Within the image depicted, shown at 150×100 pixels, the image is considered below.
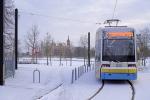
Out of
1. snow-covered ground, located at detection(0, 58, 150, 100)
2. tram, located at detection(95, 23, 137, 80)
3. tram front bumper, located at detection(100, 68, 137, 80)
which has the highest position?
tram, located at detection(95, 23, 137, 80)

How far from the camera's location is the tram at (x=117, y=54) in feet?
75.8

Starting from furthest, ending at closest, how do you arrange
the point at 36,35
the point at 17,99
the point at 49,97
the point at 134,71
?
the point at 36,35, the point at 134,71, the point at 49,97, the point at 17,99

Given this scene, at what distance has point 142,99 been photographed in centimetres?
1556

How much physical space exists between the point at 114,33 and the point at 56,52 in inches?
3035

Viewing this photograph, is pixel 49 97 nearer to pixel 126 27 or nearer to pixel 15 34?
pixel 126 27

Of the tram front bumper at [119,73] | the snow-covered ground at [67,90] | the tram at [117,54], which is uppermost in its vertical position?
the tram at [117,54]

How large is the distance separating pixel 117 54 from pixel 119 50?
306 millimetres

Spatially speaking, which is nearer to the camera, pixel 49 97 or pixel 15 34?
pixel 49 97

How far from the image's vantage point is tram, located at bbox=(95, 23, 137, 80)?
75.8 ft

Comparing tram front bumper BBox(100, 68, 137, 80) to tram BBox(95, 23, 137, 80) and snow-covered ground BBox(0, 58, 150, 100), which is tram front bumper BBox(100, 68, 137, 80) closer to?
tram BBox(95, 23, 137, 80)

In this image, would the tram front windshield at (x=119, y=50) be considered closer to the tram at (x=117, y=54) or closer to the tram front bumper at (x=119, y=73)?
the tram at (x=117, y=54)

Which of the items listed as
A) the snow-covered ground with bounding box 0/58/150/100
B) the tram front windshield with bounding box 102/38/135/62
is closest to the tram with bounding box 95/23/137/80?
the tram front windshield with bounding box 102/38/135/62

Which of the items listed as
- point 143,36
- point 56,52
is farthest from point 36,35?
point 56,52

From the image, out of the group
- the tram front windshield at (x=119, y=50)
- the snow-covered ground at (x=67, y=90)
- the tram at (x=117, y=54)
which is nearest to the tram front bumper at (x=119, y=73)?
the tram at (x=117, y=54)
